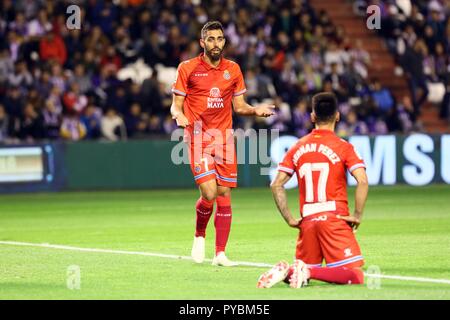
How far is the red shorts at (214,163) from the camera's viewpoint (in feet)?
39.3

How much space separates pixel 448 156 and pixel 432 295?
1631cm

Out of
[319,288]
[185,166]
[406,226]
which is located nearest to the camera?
[319,288]

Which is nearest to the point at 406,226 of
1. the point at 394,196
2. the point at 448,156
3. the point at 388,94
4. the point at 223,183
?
the point at 223,183

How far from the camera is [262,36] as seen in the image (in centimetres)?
2833

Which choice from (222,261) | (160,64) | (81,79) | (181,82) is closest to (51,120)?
(81,79)

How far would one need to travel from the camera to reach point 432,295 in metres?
8.89

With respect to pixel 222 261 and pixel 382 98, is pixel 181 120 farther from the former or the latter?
pixel 382 98

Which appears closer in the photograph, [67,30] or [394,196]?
[394,196]

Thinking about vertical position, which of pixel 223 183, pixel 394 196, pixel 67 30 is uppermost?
pixel 67 30

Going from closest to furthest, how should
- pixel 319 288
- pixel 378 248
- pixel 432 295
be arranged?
pixel 432 295
pixel 319 288
pixel 378 248

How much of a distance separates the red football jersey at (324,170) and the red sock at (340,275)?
52 cm

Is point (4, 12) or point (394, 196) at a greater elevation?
point (4, 12)

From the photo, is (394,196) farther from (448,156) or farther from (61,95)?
(61,95)

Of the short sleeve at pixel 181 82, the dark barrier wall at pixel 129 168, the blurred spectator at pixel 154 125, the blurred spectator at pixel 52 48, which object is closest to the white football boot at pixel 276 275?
the short sleeve at pixel 181 82
